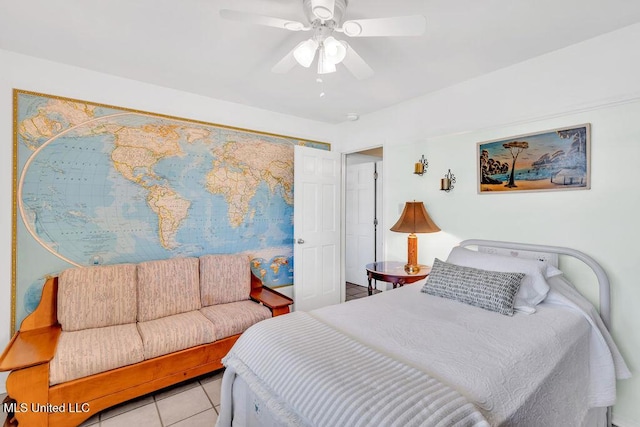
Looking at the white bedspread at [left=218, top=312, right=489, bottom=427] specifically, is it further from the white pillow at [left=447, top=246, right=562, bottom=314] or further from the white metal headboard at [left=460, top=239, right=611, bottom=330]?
the white metal headboard at [left=460, top=239, right=611, bottom=330]

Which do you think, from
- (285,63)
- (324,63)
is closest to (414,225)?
(324,63)

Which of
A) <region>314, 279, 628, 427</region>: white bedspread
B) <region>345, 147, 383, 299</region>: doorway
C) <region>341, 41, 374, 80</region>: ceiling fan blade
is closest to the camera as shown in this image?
<region>314, 279, 628, 427</region>: white bedspread

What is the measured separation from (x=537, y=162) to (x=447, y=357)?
1827 millimetres

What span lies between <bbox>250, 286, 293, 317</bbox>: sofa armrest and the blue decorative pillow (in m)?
1.26

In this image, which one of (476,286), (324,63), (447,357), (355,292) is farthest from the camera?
(355,292)

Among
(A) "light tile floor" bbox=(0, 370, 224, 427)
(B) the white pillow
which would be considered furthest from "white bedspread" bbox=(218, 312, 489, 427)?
(B) the white pillow

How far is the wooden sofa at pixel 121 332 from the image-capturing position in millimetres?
1816

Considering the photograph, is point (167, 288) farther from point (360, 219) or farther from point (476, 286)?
point (360, 219)

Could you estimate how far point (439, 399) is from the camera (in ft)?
3.37

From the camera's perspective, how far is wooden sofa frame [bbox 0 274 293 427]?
5.73 ft

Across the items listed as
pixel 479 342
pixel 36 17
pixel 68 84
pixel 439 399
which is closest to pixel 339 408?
pixel 439 399

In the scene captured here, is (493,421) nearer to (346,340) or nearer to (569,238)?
(346,340)

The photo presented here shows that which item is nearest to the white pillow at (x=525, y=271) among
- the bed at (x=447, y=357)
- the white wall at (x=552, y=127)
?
the bed at (x=447, y=357)

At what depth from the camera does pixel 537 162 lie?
2336 mm
